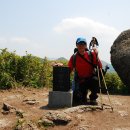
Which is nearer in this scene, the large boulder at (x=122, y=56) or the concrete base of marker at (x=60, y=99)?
the concrete base of marker at (x=60, y=99)

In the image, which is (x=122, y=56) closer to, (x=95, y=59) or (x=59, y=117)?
(x=95, y=59)

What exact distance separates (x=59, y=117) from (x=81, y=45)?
268 cm

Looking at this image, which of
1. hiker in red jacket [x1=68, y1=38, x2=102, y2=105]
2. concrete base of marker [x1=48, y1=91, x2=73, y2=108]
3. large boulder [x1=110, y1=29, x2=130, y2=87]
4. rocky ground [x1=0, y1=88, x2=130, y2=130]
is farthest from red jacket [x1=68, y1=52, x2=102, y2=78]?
large boulder [x1=110, y1=29, x2=130, y2=87]

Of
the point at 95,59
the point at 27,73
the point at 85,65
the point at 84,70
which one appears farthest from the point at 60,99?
the point at 27,73

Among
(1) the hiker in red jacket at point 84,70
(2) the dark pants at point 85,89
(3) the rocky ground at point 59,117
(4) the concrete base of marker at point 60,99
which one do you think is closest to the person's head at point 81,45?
(1) the hiker in red jacket at point 84,70

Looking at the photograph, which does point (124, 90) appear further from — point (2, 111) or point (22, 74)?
point (2, 111)

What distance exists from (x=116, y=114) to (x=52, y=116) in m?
2.04

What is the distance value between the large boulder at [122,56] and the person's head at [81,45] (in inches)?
143

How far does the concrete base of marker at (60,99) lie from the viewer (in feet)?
35.3

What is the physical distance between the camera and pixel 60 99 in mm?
10805

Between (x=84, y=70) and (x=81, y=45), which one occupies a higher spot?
(x=81, y=45)

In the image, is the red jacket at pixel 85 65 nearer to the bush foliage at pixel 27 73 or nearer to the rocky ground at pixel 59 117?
the rocky ground at pixel 59 117

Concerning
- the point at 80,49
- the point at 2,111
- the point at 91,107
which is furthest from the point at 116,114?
the point at 2,111

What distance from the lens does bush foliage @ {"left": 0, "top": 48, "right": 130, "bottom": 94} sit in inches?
559
